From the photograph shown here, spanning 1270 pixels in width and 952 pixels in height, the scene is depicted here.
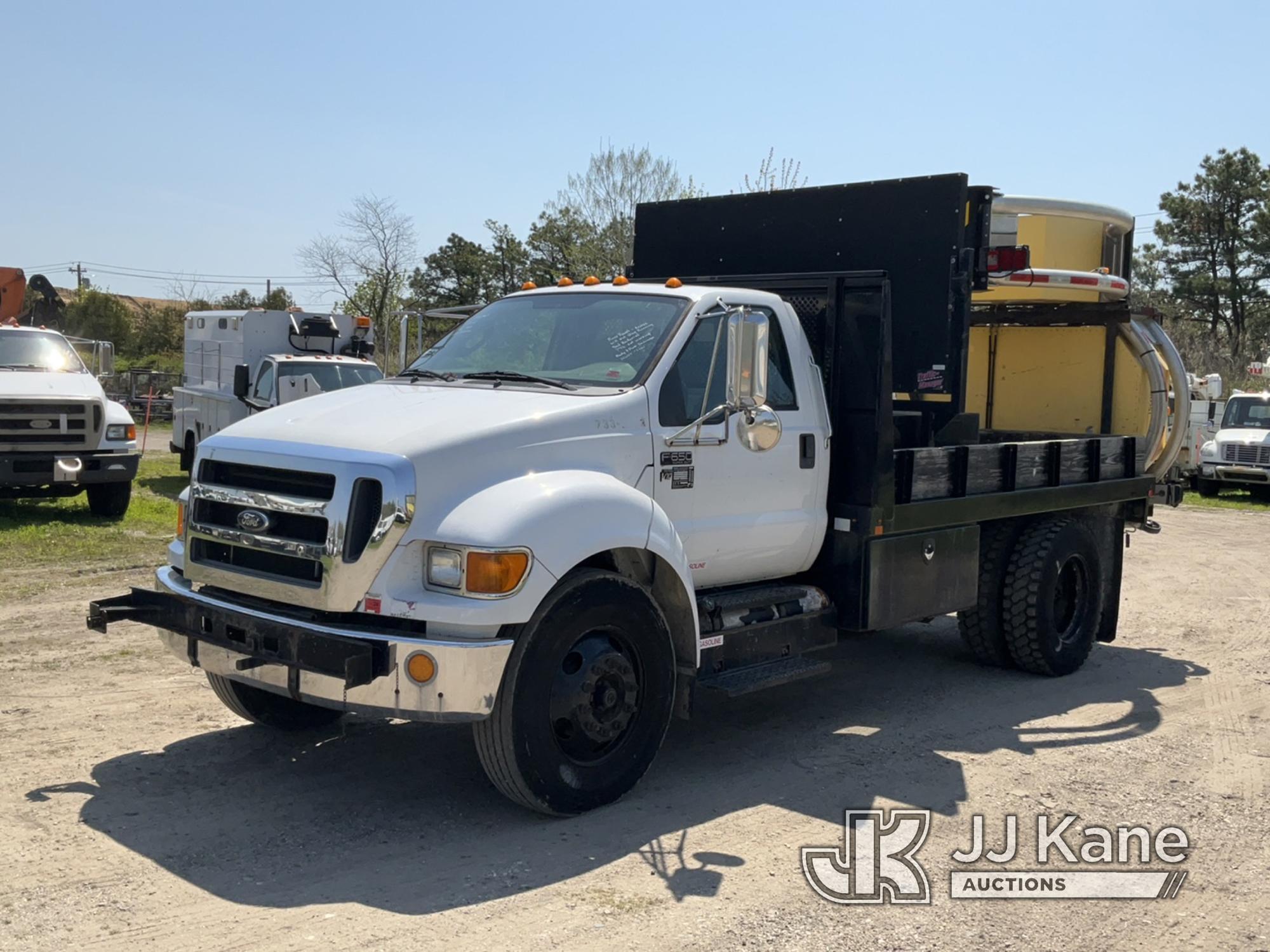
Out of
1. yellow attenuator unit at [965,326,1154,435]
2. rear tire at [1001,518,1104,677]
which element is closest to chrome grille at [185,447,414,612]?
rear tire at [1001,518,1104,677]

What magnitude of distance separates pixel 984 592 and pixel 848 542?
78.2 inches

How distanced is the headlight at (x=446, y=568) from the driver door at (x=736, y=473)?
122cm

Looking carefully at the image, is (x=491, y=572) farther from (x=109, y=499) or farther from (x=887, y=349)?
(x=109, y=499)

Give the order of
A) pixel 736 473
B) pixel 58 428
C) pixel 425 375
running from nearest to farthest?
pixel 736 473, pixel 425 375, pixel 58 428

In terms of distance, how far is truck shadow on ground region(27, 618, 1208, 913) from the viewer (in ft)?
15.1

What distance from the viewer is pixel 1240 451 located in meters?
22.7

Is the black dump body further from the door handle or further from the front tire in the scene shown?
the front tire

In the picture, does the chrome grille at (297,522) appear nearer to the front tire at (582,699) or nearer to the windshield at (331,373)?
the front tire at (582,699)

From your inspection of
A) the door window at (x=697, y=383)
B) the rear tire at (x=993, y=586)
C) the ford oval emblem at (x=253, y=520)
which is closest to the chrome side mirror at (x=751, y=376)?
the door window at (x=697, y=383)

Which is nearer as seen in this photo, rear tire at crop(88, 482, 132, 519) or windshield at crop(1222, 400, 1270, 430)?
rear tire at crop(88, 482, 132, 519)

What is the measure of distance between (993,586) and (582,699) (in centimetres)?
398

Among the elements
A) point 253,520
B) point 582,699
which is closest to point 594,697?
point 582,699

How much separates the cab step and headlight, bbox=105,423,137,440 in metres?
9.58

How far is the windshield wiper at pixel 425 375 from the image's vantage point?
6047mm
